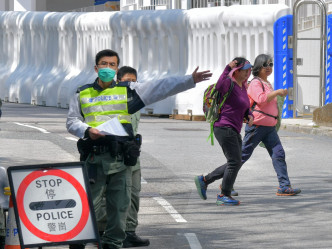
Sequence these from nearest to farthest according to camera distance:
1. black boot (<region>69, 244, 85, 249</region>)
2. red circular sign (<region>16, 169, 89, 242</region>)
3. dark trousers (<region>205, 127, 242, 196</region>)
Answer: red circular sign (<region>16, 169, 89, 242</region>)
black boot (<region>69, 244, 85, 249</region>)
dark trousers (<region>205, 127, 242, 196</region>)

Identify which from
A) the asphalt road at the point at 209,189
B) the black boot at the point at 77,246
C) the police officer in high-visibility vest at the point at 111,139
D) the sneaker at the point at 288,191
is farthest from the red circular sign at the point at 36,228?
the sneaker at the point at 288,191

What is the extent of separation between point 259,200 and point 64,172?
4.59 meters

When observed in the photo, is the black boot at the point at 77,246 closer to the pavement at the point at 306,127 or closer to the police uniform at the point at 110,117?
the police uniform at the point at 110,117

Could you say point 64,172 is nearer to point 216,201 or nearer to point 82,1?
point 216,201

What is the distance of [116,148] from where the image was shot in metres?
8.51

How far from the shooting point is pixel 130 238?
9250mm

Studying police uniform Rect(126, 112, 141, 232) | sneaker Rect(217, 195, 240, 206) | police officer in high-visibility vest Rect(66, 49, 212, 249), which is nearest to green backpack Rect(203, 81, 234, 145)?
sneaker Rect(217, 195, 240, 206)

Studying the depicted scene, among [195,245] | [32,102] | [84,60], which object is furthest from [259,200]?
[32,102]

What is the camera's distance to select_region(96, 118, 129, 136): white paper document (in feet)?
27.7

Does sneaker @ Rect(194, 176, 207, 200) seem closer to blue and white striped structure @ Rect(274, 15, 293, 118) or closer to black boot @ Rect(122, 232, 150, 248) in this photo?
black boot @ Rect(122, 232, 150, 248)

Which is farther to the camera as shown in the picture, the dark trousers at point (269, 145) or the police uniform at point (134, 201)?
the dark trousers at point (269, 145)

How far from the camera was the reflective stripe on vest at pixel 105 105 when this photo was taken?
861 centimetres

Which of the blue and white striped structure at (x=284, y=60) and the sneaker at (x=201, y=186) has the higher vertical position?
the blue and white striped structure at (x=284, y=60)

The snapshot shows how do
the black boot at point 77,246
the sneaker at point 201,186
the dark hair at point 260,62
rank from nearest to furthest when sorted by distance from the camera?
1. the black boot at point 77,246
2. the sneaker at point 201,186
3. the dark hair at point 260,62
